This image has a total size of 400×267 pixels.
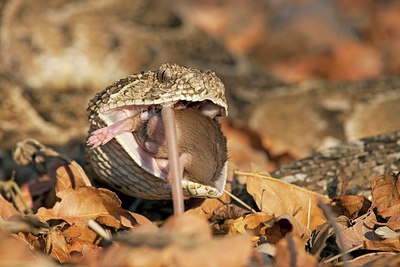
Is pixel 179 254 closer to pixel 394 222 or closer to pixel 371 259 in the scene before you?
pixel 371 259

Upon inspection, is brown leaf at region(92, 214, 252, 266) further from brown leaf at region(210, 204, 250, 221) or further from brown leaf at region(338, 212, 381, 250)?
brown leaf at region(210, 204, 250, 221)

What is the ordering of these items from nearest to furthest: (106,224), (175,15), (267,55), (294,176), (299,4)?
(106,224)
(294,176)
(175,15)
(267,55)
(299,4)

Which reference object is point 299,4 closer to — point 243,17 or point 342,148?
point 243,17

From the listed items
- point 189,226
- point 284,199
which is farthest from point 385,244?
point 189,226

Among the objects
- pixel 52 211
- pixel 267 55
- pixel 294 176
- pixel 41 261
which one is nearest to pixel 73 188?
pixel 52 211

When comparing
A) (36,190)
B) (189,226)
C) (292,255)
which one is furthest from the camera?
(36,190)

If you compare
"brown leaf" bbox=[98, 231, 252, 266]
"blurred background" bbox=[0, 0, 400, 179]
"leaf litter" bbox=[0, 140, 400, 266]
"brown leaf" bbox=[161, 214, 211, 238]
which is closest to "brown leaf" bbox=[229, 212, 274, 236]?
"leaf litter" bbox=[0, 140, 400, 266]
